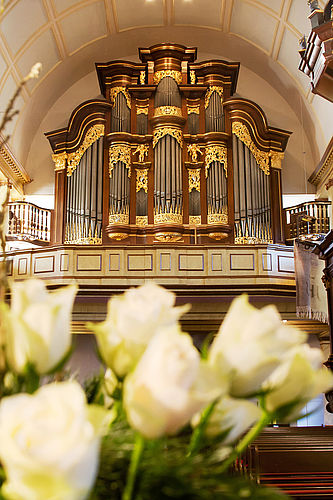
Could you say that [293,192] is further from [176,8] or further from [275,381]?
[275,381]

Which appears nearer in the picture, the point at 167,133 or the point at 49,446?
the point at 49,446

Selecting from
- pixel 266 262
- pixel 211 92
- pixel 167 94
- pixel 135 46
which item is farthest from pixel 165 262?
pixel 135 46

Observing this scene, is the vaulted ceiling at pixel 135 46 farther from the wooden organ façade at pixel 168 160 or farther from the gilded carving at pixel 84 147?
the gilded carving at pixel 84 147

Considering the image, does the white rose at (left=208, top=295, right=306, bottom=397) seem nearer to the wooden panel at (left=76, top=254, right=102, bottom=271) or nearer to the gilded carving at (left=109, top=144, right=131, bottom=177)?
the wooden panel at (left=76, top=254, right=102, bottom=271)

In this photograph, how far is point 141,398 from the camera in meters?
0.66

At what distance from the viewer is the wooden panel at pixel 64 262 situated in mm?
11062

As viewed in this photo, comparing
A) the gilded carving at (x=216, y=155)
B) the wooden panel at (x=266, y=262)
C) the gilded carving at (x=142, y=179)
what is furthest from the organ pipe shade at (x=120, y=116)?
the wooden panel at (x=266, y=262)

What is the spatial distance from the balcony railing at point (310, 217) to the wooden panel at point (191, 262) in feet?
7.25

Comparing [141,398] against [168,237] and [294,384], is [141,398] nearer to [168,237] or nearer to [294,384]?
[294,384]

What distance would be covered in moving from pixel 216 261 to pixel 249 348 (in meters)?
10.4

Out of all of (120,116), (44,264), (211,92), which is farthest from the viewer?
(211,92)

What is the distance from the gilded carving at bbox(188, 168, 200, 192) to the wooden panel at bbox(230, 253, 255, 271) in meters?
2.35

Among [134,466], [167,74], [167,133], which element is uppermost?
[167,74]

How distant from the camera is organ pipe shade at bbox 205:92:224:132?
13345 millimetres
